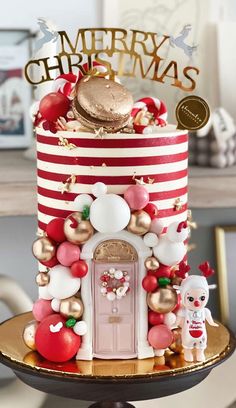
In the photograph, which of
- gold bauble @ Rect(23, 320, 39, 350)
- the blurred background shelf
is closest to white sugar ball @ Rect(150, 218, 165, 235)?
gold bauble @ Rect(23, 320, 39, 350)

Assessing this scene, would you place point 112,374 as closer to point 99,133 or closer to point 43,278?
point 43,278

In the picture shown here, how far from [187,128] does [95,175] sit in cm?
15

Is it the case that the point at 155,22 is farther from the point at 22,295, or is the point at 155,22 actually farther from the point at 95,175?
the point at 95,175

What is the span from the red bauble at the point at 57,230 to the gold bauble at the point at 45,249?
11mm

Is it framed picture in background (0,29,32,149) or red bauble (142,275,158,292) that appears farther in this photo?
framed picture in background (0,29,32,149)

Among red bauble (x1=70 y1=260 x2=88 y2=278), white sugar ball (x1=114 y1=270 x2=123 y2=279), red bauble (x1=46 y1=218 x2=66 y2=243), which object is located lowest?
white sugar ball (x1=114 y1=270 x2=123 y2=279)

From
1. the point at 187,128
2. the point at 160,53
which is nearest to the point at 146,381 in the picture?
the point at 187,128

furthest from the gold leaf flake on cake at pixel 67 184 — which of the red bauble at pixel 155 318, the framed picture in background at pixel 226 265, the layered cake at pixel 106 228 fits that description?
the framed picture in background at pixel 226 265

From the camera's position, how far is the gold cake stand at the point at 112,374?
100cm

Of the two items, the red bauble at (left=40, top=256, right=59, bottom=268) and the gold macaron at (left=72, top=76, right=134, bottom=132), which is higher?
the gold macaron at (left=72, top=76, right=134, bottom=132)

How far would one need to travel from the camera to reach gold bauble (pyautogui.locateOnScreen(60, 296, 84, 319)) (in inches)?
41.8

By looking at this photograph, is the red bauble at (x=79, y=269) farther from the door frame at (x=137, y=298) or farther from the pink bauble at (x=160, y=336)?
the pink bauble at (x=160, y=336)

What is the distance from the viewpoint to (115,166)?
1.04 meters

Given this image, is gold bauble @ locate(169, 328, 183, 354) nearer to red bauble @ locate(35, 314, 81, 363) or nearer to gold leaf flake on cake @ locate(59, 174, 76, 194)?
red bauble @ locate(35, 314, 81, 363)
